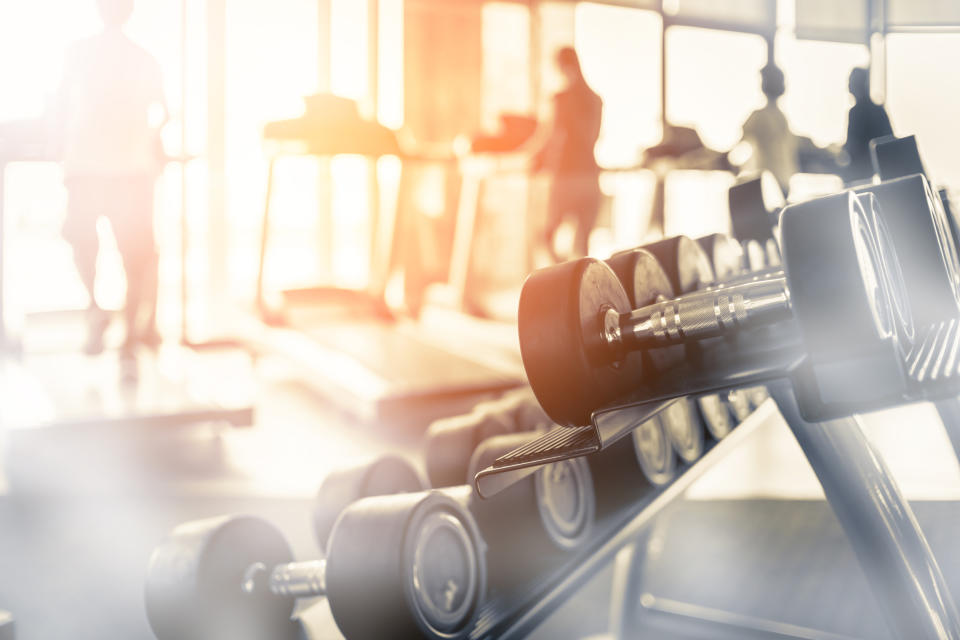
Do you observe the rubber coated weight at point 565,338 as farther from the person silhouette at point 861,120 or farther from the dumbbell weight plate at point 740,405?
the person silhouette at point 861,120

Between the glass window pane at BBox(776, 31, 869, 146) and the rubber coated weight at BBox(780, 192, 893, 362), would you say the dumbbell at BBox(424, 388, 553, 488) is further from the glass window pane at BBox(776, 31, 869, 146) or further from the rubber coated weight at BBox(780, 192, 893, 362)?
the glass window pane at BBox(776, 31, 869, 146)

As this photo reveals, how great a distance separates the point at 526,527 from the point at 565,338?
0.37 m

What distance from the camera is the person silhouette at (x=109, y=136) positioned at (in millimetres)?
2963

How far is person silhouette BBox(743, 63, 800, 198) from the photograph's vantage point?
4.10m

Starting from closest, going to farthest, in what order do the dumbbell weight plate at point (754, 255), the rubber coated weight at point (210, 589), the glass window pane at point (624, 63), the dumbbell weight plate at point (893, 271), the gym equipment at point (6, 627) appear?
the dumbbell weight plate at point (893, 271) < the gym equipment at point (6, 627) < the rubber coated weight at point (210, 589) < the dumbbell weight plate at point (754, 255) < the glass window pane at point (624, 63)

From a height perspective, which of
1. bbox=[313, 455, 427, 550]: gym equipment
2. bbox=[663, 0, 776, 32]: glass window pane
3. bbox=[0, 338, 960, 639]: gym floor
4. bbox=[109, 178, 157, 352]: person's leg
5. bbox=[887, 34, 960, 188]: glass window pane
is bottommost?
bbox=[0, 338, 960, 639]: gym floor

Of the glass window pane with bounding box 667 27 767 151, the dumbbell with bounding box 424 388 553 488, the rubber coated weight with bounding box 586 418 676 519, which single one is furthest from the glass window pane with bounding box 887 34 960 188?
the rubber coated weight with bounding box 586 418 676 519

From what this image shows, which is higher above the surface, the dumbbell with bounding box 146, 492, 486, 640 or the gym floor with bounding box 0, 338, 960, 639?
the dumbbell with bounding box 146, 492, 486, 640

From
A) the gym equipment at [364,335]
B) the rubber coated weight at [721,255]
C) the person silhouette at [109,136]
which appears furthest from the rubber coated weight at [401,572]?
the person silhouette at [109,136]

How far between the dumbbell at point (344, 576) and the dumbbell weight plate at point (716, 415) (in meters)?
0.35

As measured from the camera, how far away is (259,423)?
3865 millimetres

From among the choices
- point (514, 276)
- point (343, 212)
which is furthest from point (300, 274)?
point (514, 276)

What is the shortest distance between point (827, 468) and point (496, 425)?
608mm

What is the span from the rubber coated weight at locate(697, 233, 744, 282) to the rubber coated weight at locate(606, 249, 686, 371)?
221 mm
